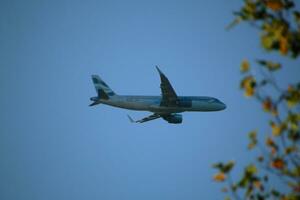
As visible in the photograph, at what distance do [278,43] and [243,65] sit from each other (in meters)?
0.81

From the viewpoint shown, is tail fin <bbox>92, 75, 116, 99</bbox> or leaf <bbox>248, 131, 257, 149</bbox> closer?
leaf <bbox>248, 131, 257, 149</bbox>

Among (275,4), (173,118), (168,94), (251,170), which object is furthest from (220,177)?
(173,118)

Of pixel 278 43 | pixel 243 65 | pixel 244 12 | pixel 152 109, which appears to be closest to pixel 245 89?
pixel 243 65

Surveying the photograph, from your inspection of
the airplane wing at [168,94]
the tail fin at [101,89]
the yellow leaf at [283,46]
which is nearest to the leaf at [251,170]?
the yellow leaf at [283,46]

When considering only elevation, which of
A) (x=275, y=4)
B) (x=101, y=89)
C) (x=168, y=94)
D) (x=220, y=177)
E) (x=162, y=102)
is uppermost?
(x=101, y=89)

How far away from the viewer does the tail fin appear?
5922cm

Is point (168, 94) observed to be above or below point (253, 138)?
above

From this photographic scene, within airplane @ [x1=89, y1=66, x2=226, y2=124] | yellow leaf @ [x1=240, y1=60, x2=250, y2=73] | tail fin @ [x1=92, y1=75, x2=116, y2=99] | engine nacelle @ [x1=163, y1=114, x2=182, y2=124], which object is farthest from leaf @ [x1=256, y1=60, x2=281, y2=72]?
engine nacelle @ [x1=163, y1=114, x2=182, y2=124]

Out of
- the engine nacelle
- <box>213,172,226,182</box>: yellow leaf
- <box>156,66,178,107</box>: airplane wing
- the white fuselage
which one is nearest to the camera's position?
<box>213,172,226,182</box>: yellow leaf

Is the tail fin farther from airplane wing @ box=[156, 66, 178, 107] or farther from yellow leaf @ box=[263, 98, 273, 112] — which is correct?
yellow leaf @ box=[263, 98, 273, 112]

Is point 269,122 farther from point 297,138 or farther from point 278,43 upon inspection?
point 278,43

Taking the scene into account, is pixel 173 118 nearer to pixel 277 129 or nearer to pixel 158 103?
pixel 158 103

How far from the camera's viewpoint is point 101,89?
2392 inches

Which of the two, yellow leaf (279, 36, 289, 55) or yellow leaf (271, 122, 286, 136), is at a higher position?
yellow leaf (279, 36, 289, 55)
